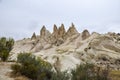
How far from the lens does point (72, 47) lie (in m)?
105

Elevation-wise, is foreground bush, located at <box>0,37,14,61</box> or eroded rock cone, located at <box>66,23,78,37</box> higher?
eroded rock cone, located at <box>66,23,78,37</box>

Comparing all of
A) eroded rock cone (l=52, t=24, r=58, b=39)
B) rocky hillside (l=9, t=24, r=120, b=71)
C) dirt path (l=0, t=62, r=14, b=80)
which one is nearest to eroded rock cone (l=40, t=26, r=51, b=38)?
rocky hillside (l=9, t=24, r=120, b=71)

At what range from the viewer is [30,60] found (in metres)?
26.0

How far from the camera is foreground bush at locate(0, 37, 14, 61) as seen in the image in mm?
33812

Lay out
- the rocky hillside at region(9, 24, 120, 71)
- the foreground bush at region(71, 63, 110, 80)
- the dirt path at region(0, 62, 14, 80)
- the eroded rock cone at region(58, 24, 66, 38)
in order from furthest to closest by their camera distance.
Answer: the eroded rock cone at region(58, 24, 66, 38) < the rocky hillside at region(9, 24, 120, 71) < the dirt path at region(0, 62, 14, 80) < the foreground bush at region(71, 63, 110, 80)

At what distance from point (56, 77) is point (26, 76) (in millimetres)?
3098

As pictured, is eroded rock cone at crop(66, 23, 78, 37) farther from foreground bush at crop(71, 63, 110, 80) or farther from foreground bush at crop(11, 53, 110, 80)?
foreground bush at crop(71, 63, 110, 80)

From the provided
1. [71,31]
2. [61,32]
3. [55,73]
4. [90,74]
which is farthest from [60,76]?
[61,32]

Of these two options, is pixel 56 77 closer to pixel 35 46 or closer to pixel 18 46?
pixel 35 46

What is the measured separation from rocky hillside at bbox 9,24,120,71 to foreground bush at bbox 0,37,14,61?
7.54m

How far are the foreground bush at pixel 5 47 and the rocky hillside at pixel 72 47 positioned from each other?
297 inches

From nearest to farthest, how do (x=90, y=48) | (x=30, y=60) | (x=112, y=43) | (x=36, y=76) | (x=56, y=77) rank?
(x=56, y=77), (x=36, y=76), (x=30, y=60), (x=90, y=48), (x=112, y=43)

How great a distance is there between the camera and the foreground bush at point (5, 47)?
111ft

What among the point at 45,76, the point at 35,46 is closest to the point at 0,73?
the point at 45,76
